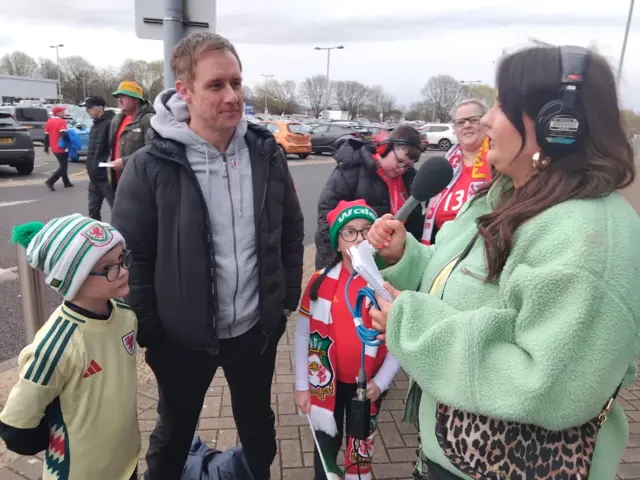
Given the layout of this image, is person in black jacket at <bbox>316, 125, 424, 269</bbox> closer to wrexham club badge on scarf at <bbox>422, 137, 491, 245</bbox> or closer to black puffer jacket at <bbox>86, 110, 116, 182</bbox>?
wrexham club badge on scarf at <bbox>422, 137, 491, 245</bbox>

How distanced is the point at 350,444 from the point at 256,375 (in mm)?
604

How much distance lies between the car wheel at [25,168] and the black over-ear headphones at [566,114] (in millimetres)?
14678

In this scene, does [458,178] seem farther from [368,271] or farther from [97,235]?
[97,235]

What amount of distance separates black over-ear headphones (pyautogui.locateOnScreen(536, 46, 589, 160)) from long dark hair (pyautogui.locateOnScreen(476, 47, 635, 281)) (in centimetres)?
1

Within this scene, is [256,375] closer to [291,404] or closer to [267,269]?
[267,269]

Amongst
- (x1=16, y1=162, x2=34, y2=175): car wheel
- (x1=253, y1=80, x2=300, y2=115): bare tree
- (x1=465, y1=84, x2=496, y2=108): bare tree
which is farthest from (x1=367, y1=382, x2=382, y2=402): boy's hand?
(x1=253, y1=80, x2=300, y2=115): bare tree

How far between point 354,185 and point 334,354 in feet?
4.47

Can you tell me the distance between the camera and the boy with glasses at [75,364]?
1.62m

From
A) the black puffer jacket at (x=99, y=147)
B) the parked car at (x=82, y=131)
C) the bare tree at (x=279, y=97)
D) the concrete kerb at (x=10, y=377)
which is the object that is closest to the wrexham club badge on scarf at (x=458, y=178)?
the concrete kerb at (x=10, y=377)

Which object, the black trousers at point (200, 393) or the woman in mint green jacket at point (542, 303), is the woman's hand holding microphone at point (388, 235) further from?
the black trousers at point (200, 393)

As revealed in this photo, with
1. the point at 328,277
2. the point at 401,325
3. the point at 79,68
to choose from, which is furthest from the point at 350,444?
the point at 79,68

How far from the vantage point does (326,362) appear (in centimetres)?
234

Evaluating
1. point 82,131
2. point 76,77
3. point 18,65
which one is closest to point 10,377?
point 82,131

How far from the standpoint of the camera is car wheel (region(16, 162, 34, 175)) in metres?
13.2
